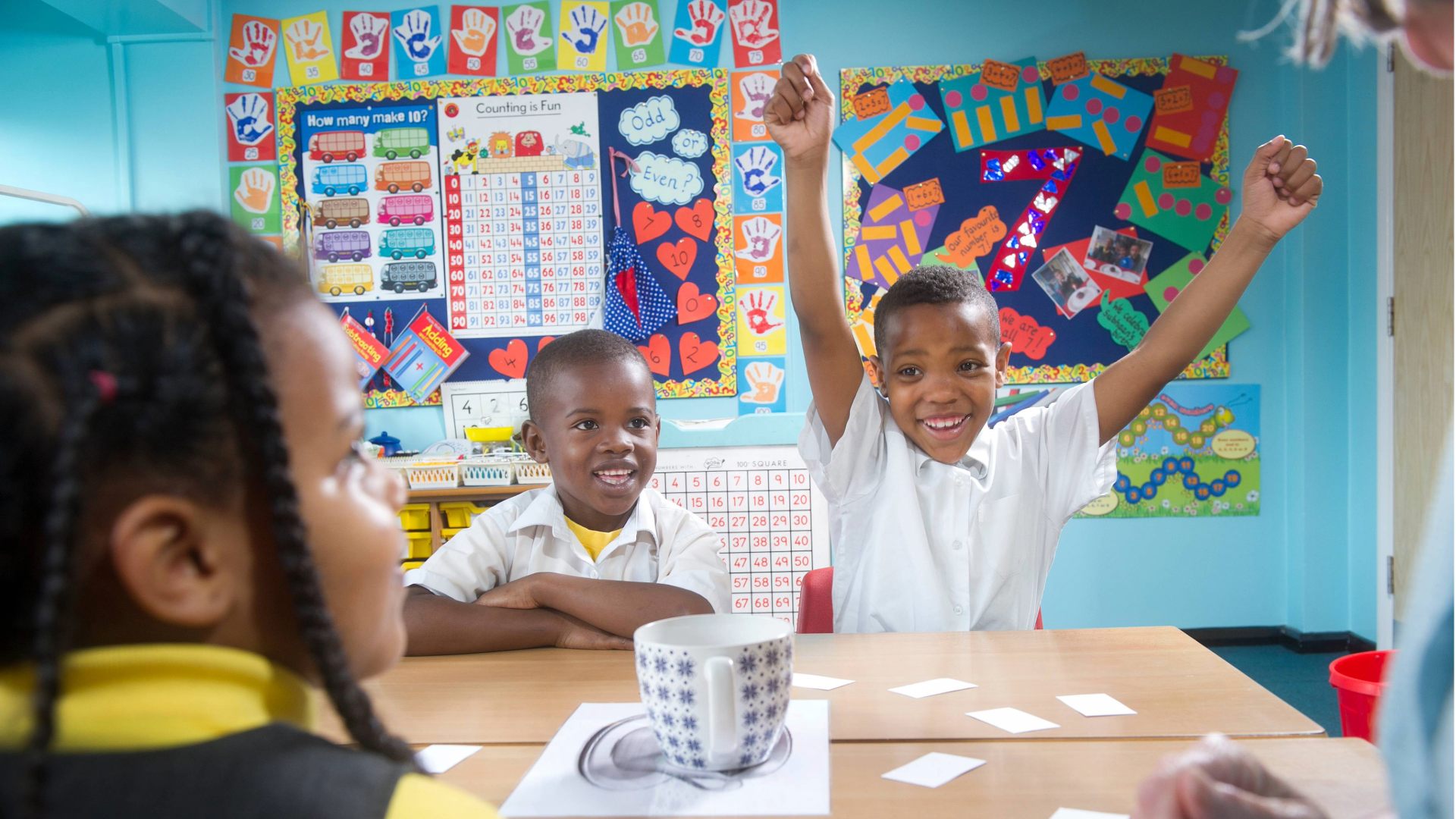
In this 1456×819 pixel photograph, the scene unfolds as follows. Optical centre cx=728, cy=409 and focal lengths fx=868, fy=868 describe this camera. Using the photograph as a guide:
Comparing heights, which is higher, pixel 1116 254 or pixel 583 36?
pixel 583 36

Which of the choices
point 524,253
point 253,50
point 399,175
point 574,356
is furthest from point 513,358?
point 574,356

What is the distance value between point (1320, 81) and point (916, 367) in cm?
232

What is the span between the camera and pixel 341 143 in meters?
2.81

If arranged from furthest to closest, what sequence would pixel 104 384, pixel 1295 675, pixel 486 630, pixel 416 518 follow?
pixel 1295 675
pixel 416 518
pixel 486 630
pixel 104 384

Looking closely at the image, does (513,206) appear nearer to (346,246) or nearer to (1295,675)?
(346,246)

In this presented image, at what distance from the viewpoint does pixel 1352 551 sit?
2.77 metres

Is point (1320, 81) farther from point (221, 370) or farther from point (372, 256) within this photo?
point (221, 370)

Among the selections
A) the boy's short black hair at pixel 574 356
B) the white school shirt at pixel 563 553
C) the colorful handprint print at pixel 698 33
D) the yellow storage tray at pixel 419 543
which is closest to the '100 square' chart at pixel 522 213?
the colorful handprint print at pixel 698 33

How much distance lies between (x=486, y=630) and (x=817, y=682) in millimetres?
392

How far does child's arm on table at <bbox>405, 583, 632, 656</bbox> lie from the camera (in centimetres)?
97

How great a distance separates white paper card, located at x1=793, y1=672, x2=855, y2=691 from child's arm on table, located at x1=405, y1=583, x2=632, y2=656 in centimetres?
23

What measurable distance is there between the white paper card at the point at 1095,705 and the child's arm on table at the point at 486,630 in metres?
0.47

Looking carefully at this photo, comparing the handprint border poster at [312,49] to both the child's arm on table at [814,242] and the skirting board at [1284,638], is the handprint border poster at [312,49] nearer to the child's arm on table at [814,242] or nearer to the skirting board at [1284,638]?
the child's arm on table at [814,242]

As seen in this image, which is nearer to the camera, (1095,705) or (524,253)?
(1095,705)
